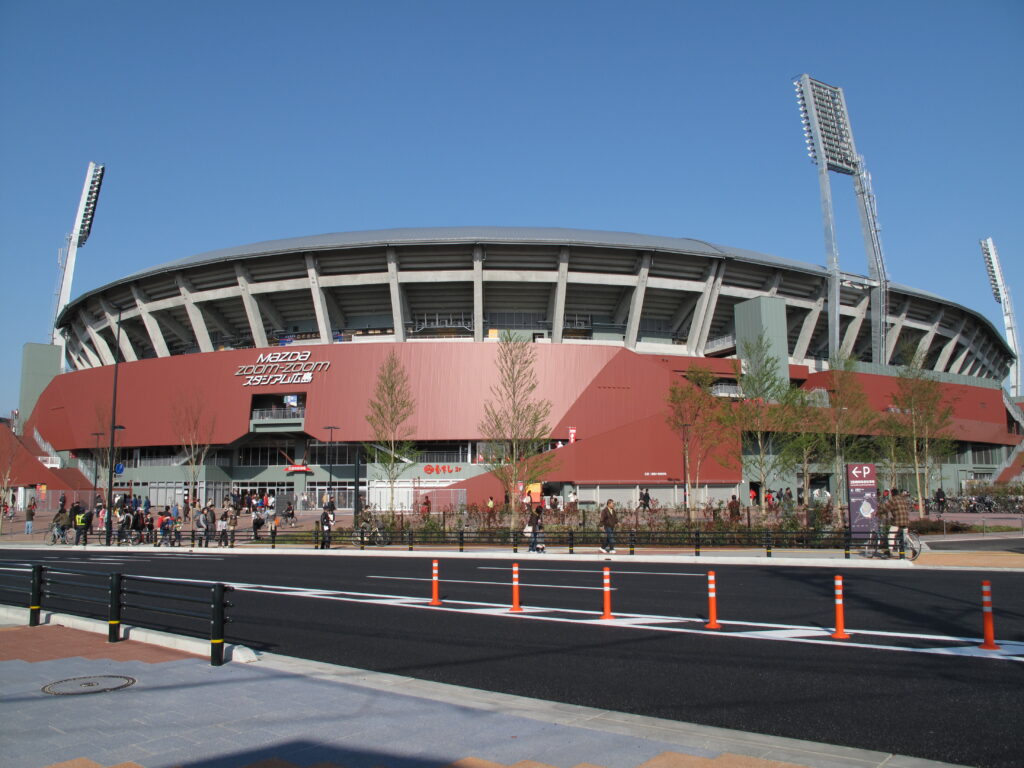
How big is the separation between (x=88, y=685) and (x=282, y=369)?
148 ft

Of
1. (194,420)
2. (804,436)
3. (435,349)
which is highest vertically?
(435,349)

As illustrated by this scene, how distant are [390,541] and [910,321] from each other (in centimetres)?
4950

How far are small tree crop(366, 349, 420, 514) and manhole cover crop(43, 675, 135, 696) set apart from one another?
2748 centimetres

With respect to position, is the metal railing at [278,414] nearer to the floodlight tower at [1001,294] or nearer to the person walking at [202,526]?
the person walking at [202,526]

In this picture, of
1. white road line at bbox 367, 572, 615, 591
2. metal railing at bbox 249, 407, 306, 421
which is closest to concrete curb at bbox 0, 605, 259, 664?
white road line at bbox 367, 572, 615, 591

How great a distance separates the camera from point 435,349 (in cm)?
4769

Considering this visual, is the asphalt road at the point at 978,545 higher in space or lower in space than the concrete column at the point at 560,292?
lower

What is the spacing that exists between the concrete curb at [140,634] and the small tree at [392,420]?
23.8 metres

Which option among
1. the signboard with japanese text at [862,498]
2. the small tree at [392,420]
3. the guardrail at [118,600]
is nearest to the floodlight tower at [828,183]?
the small tree at [392,420]

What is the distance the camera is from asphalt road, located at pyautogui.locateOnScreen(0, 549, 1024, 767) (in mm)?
5824

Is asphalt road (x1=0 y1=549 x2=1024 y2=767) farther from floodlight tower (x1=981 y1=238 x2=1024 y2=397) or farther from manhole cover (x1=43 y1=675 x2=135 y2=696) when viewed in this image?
floodlight tower (x1=981 y1=238 x2=1024 y2=397)

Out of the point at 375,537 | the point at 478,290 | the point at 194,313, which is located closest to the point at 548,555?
the point at 375,537

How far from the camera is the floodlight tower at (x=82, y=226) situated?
279 feet

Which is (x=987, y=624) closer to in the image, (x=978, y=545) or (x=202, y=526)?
(x=978, y=545)
